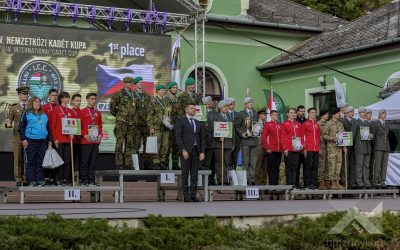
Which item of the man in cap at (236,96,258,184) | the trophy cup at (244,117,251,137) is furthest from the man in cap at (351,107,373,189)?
the trophy cup at (244,117,251,137)

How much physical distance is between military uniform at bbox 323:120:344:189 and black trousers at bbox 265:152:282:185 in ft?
4.22

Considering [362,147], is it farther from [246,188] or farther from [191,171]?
[191,171]

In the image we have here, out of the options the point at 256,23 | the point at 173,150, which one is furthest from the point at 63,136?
the point at 256,23

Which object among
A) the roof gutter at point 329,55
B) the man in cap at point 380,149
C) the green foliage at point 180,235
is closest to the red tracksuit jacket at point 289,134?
the man in cap at point 380,149

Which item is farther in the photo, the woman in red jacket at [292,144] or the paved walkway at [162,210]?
the woman in red jacket at [292,144]

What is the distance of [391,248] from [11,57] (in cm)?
1532

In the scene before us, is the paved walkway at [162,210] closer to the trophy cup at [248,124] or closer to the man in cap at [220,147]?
the man in cap at [220,147]

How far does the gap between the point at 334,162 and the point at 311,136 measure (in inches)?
39.3

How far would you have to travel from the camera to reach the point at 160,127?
1540 centimetres

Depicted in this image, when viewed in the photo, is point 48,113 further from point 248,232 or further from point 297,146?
point 248,232

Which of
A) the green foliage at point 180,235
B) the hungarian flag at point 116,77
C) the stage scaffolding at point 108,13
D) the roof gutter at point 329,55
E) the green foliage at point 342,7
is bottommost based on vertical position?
the green foliage at point 180,235

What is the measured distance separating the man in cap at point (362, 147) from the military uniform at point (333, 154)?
0.39 m

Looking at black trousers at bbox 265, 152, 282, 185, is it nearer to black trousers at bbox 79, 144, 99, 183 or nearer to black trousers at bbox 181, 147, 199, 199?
black trousers at bbox 181, 147, 199, 199

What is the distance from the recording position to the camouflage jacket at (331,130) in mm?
17172
